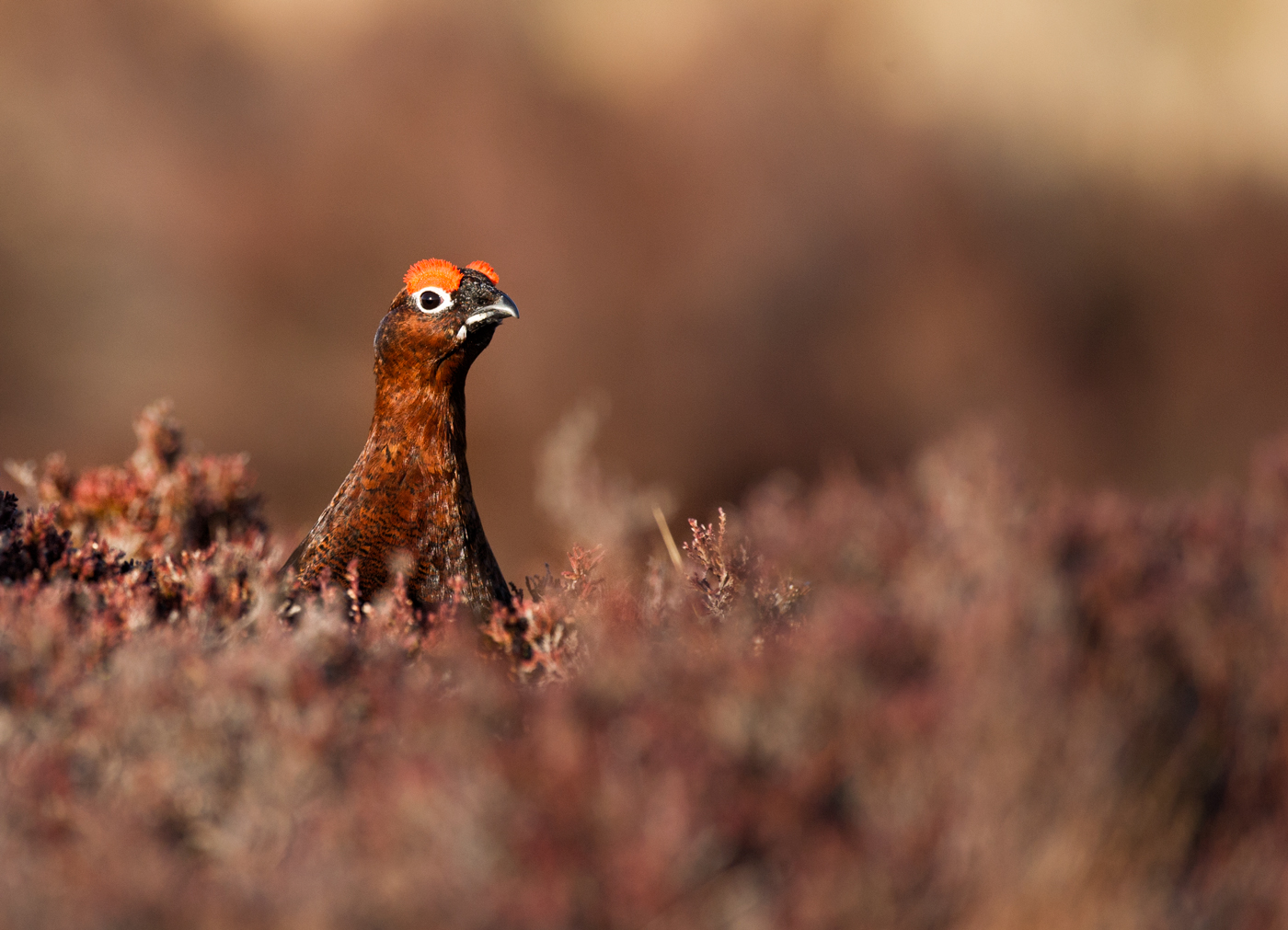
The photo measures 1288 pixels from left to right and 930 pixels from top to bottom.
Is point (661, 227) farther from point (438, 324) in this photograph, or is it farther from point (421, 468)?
point (421, 468)

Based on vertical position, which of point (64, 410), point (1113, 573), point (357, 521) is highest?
point (64, 410)

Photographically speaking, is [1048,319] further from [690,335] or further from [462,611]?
[462,611]

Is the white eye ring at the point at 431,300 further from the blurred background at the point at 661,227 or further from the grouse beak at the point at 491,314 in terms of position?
the blurred background at the point at 661,227

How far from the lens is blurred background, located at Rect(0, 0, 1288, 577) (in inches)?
493

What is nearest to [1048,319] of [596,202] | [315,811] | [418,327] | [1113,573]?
[596,202]

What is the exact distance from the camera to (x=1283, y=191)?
14.0 metres

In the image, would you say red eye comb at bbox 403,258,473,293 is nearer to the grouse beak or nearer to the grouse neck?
the grouse beak

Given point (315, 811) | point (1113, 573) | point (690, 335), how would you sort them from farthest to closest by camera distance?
point (690, 335) → point (1113, 573) → point (315, 811)

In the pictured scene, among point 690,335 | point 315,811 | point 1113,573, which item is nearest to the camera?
point 315,811

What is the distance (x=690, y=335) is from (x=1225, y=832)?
10.6m

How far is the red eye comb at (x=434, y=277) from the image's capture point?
455cm

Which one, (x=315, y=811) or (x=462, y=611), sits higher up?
(x=462, y=611)

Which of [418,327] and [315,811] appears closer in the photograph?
[315,811]

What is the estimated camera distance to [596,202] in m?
12.7
